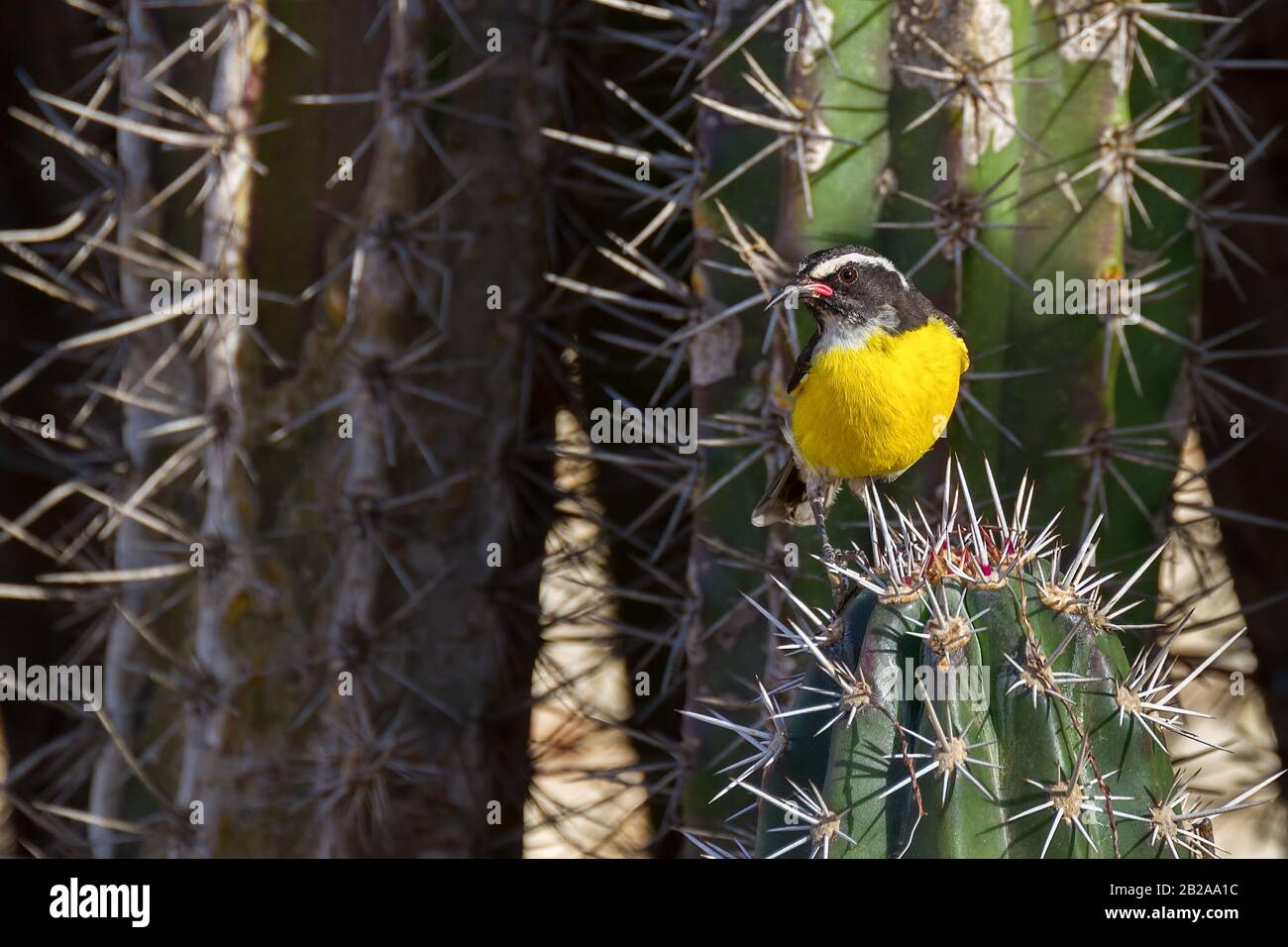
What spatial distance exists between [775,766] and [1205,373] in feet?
4.29

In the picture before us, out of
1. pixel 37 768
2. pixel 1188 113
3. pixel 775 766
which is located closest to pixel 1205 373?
pixel 1188 113

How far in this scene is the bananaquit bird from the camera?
6.79 ft

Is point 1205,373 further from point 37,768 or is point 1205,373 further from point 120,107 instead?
point 37,768

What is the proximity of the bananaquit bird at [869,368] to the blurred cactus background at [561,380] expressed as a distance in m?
0.15

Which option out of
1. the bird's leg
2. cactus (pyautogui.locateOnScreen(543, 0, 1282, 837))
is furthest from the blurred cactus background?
the bird's leg

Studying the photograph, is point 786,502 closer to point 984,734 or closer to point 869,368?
point 869,368

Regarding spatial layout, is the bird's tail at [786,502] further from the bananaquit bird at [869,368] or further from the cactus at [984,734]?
the cactus at [984,734]

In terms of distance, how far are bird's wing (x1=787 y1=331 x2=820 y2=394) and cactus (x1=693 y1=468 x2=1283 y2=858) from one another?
612mm

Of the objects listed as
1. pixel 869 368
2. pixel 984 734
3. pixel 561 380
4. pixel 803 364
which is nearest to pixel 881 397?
pixel 869 368

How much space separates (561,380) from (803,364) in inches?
36.7

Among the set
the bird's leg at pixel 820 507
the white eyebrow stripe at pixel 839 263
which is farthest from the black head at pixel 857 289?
the bird's leg at pixel 820 507

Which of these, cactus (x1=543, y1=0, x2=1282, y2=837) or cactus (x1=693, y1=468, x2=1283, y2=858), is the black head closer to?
cactus (x1=543, y1=0, x2=1282, y2=837)

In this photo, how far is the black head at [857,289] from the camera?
205 cm

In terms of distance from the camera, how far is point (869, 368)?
211 centimetres
